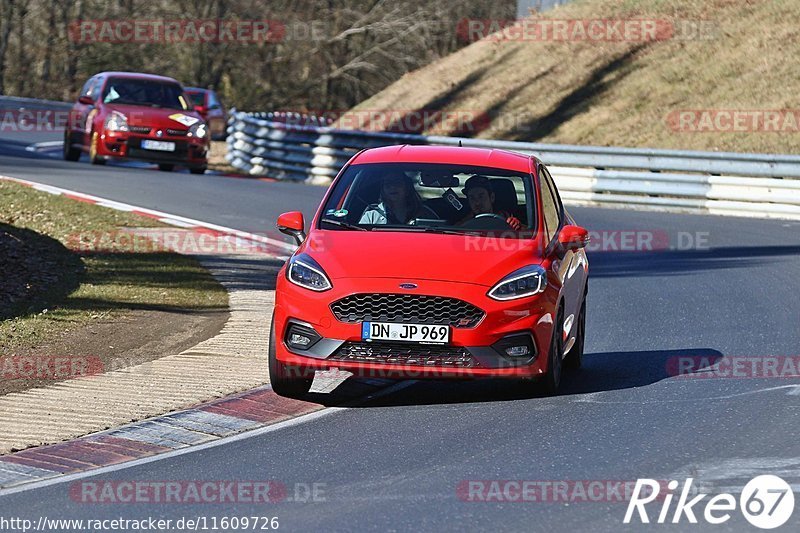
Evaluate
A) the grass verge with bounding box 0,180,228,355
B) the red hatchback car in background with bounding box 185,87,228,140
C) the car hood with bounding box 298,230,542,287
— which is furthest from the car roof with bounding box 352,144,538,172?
the red hatchback car in background with bounding box 185,87,228,140

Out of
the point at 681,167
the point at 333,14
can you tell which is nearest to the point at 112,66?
the point at 333,14

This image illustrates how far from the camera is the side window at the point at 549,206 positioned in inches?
394

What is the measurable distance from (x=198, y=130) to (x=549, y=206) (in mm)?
18041

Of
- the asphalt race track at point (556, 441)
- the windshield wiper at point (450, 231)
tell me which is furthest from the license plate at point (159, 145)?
the windshield wiper at point (450, 231)

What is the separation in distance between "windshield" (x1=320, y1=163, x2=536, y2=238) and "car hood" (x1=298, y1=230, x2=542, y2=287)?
0.18 metres

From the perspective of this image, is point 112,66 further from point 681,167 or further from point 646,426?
point 646,426

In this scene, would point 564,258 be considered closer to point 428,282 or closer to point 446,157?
point 446,157

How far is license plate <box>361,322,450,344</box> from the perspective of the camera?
8.77 meters

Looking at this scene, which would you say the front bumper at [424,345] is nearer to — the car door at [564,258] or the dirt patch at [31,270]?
the car door at [564,258]

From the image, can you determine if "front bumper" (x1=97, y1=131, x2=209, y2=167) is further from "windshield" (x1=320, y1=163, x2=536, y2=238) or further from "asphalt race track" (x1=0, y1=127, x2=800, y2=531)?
"windshield" (x1=320, y1=163, x2=536, y2=238)

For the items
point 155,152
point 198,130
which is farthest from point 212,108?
point 155,152

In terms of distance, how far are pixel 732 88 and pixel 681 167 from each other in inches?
302

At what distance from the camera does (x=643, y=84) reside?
112ft

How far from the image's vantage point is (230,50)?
54969mm
